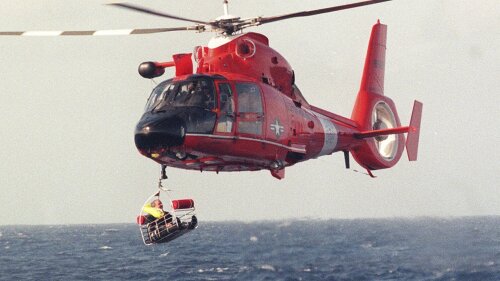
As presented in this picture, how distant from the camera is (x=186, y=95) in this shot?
49.2 ft

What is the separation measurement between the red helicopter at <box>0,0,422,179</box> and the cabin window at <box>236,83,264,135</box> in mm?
26

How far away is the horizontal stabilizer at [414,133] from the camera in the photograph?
2122cm

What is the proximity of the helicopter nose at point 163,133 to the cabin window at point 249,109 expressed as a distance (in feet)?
6.15

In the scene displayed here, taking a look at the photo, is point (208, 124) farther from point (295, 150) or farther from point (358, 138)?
point (358, 138)

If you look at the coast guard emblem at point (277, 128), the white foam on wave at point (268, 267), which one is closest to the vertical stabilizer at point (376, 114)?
the coast guard emblem at point (277, 128)

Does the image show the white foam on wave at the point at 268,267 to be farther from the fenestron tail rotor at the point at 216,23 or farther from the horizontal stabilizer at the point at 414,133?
the fenestron tail rotor at the point at 216,23

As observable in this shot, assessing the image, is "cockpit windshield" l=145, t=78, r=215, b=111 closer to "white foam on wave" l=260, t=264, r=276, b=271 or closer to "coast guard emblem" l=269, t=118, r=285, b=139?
"coast guard emblem" l=269, t=118, r=285, b=139

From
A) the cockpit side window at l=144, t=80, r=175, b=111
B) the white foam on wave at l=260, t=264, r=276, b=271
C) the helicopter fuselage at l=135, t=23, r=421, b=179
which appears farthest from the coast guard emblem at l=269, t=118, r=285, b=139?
the white foam on wave at l=260, t=264, r=276, b=271

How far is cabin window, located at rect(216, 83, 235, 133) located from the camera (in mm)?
14977

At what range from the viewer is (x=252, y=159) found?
16.1 meters

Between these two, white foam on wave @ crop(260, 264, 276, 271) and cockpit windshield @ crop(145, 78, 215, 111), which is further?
white foam on wave @ crop(260, 264, 276, 271)

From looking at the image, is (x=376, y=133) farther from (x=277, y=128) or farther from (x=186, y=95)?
(x=186, y=95)

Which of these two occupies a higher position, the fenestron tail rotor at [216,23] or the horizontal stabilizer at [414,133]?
the fenestron tail rotor at [216,23]

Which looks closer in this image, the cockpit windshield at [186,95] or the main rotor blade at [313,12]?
the main rotor blade at [313,12]
